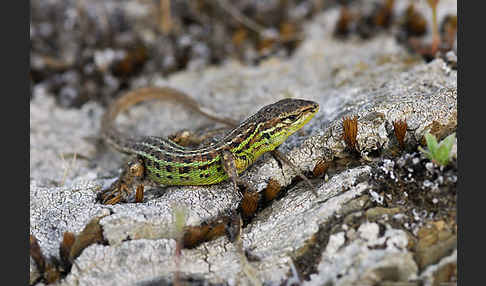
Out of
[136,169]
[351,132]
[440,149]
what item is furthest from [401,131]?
[136,169]

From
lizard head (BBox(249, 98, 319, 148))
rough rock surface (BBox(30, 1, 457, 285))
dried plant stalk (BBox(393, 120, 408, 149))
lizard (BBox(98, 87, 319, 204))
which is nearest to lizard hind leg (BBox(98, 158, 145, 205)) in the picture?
lizard (BBox(98, 87, 319, 204))

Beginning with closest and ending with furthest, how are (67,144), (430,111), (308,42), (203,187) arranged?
(430,111), (203,187), (67,144), (308,42)

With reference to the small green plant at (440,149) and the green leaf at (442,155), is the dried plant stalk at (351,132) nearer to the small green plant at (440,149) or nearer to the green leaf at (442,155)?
the small green plant at (440,149)

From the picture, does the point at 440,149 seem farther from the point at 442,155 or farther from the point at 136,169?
the point at 136,169

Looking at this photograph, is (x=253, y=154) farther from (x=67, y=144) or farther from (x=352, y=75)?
(x=67, y=144)

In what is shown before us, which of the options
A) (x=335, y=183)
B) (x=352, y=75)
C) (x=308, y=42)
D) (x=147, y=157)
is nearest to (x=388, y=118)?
(x=335, y=183)

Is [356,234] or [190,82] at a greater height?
[190,82]
